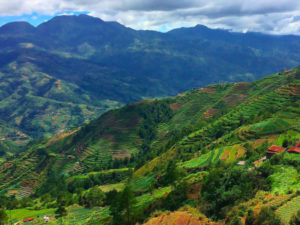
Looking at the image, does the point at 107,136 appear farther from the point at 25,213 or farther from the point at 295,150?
the point at 295,150

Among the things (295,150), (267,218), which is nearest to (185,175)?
(295,150)

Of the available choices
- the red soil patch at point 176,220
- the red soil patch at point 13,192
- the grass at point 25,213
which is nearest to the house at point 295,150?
the red soil patch at point 176,220

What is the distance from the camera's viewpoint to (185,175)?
7044 centimetres

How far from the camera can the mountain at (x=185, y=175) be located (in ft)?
140

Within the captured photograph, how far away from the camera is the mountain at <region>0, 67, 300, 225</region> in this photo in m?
42.8

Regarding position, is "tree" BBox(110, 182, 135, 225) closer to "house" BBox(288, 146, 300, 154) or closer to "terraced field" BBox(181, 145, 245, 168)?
"terraced field" BBox(181, 145, 245, 168)

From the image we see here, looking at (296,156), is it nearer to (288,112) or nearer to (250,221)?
(250,221)

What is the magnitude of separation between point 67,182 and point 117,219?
310 feet

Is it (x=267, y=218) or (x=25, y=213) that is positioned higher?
(x=267, y=218)

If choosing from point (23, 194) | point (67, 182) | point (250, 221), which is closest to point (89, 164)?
→ point (67, 182)

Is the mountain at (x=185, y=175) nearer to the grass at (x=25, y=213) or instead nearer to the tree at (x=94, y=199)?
the tree at (x=94, y=199)

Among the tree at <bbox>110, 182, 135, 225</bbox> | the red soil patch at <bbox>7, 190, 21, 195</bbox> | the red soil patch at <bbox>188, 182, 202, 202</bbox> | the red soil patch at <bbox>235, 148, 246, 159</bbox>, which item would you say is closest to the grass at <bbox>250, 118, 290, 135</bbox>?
the red soil patch at <bbox>235, 148, 246, 159</bbox>

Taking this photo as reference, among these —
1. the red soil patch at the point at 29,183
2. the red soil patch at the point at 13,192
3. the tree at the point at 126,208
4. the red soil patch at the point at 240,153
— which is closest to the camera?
the tree at the point at 126,208

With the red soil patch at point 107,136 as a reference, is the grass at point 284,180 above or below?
above
